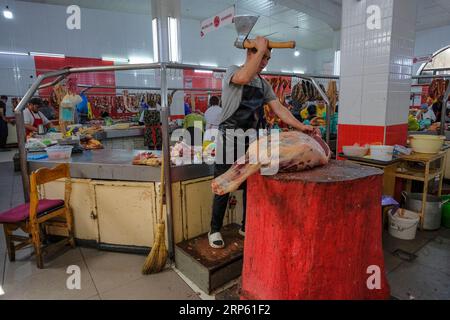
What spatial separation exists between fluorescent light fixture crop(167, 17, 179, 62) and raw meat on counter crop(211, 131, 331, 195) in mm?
6148

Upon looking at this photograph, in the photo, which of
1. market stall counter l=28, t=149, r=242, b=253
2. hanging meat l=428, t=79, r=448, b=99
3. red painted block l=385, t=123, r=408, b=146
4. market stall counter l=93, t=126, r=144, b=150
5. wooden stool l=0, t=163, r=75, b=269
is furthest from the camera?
market stall counter l=93, t=126, r=144, b=150

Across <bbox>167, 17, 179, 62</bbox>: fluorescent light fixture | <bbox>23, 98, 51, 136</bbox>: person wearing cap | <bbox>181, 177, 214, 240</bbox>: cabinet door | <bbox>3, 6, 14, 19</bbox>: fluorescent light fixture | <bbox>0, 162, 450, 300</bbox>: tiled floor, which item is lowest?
<bbox>0, 162, 450, 300</bbox>: tiled floor

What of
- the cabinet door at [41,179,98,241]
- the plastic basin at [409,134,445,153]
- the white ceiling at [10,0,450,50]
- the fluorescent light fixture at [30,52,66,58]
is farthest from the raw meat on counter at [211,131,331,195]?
the fluorescent light fixture at [30,52,66,58]

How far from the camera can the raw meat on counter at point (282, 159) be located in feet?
4.50

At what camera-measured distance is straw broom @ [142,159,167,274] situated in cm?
229

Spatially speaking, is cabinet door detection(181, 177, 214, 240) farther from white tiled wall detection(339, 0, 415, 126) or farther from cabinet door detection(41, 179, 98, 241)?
white tiled wall detection(339, 0, 415, 126)

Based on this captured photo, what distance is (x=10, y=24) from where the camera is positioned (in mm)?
9055

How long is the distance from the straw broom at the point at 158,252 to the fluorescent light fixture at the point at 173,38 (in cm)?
542

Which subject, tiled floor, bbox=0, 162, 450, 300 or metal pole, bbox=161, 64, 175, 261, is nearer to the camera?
tiled floor, bbox=0, 162, 450, 300

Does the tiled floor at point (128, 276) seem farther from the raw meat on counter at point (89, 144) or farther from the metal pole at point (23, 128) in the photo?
the raw meat on counter at point (89, 144)

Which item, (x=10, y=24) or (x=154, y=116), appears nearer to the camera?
(x=154, y=116)
